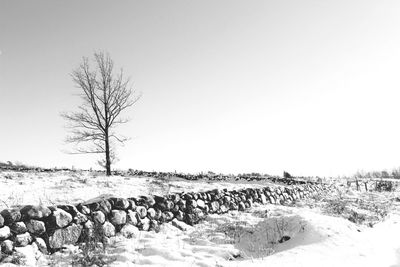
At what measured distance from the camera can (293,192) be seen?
16469mm

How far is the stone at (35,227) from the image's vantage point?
5.95 m

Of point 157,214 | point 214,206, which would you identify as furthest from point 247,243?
point 214,206

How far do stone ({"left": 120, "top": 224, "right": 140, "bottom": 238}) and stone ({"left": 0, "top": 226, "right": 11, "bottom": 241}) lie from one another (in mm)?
2362

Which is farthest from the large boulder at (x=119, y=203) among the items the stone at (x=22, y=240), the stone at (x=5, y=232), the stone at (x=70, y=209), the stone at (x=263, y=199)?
the stone at (x=263, y=199)

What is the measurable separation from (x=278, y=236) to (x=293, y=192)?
8837 millimetres

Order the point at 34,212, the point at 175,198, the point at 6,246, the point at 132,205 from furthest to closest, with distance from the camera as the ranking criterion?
1. the point at 175,198
2. the point at 132,205
3. the point at 34,212
4. the point at 6,246

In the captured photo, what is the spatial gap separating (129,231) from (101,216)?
72 centimetres

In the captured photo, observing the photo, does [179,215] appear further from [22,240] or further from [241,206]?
[22,240]

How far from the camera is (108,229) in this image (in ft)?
23.5

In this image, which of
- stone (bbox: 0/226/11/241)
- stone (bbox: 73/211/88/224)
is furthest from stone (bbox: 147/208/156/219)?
stone (bbox: 0/226/11/241)

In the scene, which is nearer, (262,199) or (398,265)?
(398,265)

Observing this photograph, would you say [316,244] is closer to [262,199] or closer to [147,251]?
[147,251]

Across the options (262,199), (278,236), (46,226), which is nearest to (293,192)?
(262,199)

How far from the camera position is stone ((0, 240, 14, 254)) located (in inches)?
213
